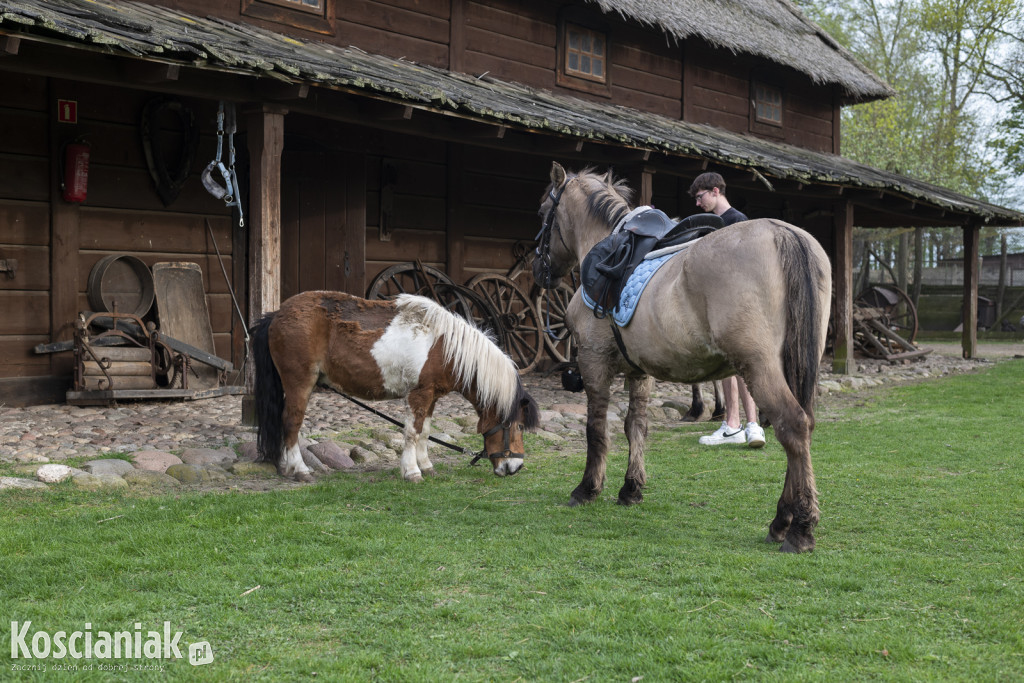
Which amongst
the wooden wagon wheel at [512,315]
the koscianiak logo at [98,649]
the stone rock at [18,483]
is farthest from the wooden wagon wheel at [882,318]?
the koscianiak logo at [98,649]

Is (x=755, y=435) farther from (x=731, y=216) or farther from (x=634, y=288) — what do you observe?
(x=634, y=288)

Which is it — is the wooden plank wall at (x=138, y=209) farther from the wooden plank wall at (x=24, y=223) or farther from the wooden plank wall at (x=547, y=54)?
the wooden plank wall at (x=547, y=54)

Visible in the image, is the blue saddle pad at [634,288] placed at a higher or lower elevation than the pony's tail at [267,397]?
higher

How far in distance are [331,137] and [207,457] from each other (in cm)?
487

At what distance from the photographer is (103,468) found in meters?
5.02

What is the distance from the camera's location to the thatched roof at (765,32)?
1213cm

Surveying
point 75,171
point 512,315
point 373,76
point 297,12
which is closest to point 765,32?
point 512,315

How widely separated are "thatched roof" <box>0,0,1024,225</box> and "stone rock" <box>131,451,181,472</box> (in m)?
2.55

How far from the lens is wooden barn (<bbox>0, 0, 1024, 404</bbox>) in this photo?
656cm

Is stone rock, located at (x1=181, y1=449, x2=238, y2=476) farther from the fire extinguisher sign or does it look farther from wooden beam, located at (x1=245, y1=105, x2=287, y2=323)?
the fire extinguisher sign

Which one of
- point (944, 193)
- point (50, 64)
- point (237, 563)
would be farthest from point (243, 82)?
point (944, 193)

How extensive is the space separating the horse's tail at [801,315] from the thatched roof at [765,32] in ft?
27.7

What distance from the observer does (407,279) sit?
33.9 ft

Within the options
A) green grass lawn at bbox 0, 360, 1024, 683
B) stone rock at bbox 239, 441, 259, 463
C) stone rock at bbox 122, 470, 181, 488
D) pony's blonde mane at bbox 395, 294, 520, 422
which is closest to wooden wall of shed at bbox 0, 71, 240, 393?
stone rock at bbox 239, 441, 259, 463
